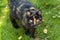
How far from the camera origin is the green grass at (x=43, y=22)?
4.09 meters

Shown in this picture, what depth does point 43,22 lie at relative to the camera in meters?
4.30

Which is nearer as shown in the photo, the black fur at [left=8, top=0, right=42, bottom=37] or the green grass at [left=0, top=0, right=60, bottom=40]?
the black fur at [left=8, top=0, right=42, bottom=37]

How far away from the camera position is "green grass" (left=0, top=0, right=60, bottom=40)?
4.09 meters

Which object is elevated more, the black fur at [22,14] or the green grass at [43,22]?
the black fur at [22,14]

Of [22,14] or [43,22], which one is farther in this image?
[43,22]

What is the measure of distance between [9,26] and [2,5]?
77 cm

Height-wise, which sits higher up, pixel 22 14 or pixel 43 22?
pixel 22 14

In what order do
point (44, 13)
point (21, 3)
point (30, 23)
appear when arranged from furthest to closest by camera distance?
1. point (44, 13)
2. point (21, 3)
3. point (30, 23)

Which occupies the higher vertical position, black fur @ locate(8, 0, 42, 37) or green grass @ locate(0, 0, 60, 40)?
black fur @ locate(8, 0, 42, 37)

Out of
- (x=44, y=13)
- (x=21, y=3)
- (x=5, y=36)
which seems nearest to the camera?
(x=21, y=3)

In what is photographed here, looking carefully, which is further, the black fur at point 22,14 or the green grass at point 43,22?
the green grass at point 43,22

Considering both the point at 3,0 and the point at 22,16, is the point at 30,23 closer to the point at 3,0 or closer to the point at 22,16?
the point at 22,16

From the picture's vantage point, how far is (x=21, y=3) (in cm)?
383

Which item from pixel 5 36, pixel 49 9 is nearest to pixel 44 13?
pixel 49 9
